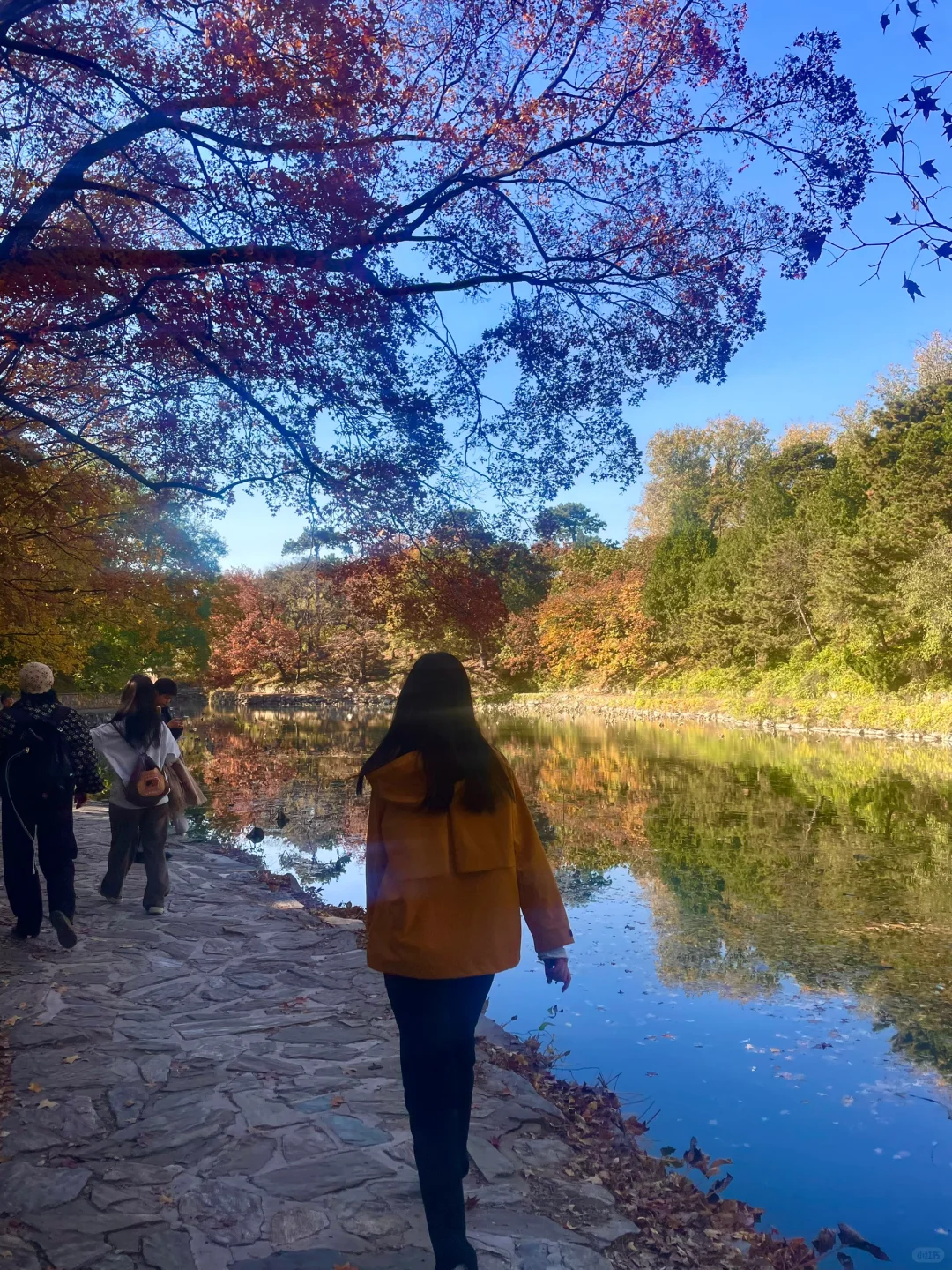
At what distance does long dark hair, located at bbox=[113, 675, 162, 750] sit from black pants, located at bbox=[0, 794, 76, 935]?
0.70 m

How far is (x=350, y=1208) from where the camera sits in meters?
2.81

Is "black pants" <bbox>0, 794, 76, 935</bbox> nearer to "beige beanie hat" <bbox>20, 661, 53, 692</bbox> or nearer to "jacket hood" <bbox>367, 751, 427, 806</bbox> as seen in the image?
"beige beanie hat" <bbox>20, 661, 53, 692</bbox>

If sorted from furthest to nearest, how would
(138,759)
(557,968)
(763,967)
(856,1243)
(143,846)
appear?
(763,967), (143,846), (138,759), (856,1243), (557,968)

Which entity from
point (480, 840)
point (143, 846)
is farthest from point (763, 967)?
point (480, 840)

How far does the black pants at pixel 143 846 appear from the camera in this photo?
6.09 meters

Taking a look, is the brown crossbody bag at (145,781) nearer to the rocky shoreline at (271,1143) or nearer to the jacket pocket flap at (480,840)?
the rocky shoreline at (271,1143)

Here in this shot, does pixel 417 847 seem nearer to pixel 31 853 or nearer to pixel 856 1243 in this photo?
pixel 856 1243

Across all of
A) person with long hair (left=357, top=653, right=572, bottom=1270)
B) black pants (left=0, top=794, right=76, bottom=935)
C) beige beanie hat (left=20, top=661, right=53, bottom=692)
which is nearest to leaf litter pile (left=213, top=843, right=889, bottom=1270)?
person with long hair (left=357, top=653, right=572, bottom=1270)

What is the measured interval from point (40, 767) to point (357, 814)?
28.6 ft

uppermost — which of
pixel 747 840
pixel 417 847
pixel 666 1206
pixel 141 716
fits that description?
pixel 141 716

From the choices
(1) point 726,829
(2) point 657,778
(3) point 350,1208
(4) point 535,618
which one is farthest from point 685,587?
(3) point 350,1208

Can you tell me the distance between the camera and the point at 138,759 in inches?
237

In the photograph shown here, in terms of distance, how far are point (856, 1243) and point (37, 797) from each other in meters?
4.66

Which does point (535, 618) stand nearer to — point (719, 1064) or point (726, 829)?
point (726, 829)
